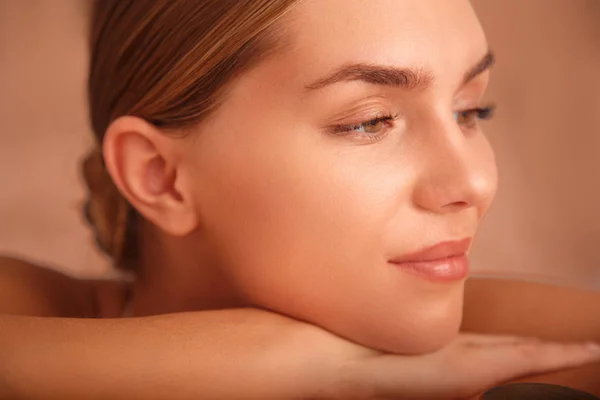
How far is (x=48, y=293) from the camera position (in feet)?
3.27

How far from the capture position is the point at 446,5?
752 mm

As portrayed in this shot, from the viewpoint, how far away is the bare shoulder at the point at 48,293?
926 millimetres

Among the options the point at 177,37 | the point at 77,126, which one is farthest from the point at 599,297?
the point at 77,126

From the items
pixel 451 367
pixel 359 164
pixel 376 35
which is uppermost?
pixel 376 35

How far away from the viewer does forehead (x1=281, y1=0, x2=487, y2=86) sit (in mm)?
708

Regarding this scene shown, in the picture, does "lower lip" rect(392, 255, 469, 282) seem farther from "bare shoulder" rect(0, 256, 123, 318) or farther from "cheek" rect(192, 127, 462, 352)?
"bare shoulder" rect(0, 256, 123, 318)

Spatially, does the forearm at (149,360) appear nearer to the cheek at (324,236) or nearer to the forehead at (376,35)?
the cheek at (324,236)

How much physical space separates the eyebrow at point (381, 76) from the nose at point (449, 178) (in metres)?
0.06

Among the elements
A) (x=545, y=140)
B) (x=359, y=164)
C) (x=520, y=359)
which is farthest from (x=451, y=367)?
(x=545, y=140)

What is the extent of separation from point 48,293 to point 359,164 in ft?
1.80

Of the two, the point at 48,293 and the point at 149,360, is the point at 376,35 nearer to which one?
the point at 149,360

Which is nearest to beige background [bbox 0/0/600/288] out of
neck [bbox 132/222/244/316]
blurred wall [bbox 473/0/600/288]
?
blurred wall [bbox 473/0/600/288]

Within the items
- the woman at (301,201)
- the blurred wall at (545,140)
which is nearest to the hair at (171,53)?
the woman at (301,201)

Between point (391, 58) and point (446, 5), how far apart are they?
109mm
